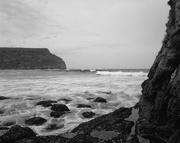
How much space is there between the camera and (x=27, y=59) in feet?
442

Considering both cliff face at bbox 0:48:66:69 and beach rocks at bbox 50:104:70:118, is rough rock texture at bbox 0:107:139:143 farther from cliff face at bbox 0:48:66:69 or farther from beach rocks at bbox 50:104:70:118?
cliff face at bbox 0:48:66:69

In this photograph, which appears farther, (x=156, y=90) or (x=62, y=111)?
(x=62, y=111)

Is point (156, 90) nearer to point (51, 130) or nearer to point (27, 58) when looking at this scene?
point (51, 130)

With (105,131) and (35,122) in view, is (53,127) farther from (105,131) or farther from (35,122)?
(105,131)

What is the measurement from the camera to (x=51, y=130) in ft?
27.6

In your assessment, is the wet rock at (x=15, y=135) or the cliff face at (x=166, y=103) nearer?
the cliff face at (x=166, y=103)

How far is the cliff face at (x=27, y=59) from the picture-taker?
12644 centimetres

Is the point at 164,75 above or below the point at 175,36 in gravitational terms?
below

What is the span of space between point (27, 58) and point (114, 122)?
138016mm

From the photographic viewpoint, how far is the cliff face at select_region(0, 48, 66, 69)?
4978 inches

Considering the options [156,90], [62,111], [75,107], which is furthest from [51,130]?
[156,90]

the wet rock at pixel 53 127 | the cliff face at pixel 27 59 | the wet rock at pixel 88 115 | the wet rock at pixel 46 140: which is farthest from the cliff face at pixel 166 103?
the cliff face at pixel 27 59

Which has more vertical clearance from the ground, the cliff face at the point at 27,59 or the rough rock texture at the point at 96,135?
the cliff face at the point at 27,59

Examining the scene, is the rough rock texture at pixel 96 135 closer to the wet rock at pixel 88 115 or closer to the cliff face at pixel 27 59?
the wet rock at pixel 88 115
